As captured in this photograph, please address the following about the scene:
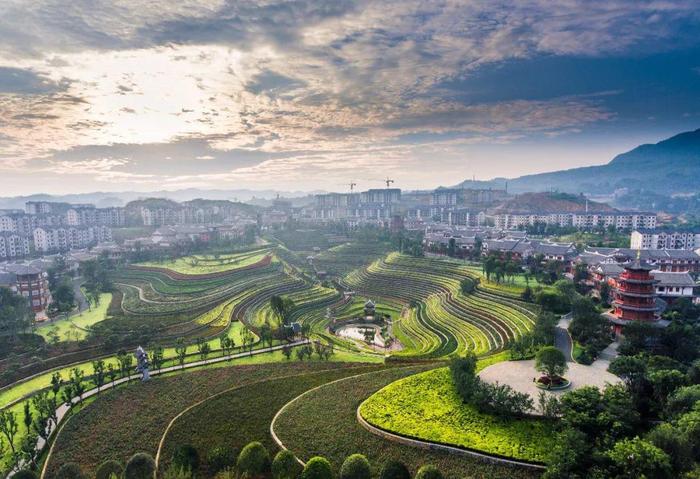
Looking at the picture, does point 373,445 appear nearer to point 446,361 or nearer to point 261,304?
point 446,361

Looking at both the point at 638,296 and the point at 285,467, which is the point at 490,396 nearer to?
the point at 285,467

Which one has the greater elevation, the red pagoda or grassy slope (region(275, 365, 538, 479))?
the red pagoda

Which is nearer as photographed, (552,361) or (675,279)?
(552,361)

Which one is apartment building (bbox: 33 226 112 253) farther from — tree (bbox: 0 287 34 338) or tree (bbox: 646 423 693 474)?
tree (bbox: 646 423 693 474)

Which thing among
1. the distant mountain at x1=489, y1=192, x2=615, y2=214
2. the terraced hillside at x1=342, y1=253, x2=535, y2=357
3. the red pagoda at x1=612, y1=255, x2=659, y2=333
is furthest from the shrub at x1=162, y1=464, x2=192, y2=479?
the distant mountain at x1=489, y1=192, x2=615, y2=214

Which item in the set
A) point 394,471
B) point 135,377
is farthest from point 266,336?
point 394,471

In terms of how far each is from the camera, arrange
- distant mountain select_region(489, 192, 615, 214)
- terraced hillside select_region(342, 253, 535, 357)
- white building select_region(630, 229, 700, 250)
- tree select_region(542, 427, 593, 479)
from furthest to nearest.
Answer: distant mountain select_region(489, 192, 615, 214)
white building select_region(630, 229, 700, 250)
terraced hillside select_region(342, 253, 535, 357)
tree select_region(542, 427, 593, 479)
